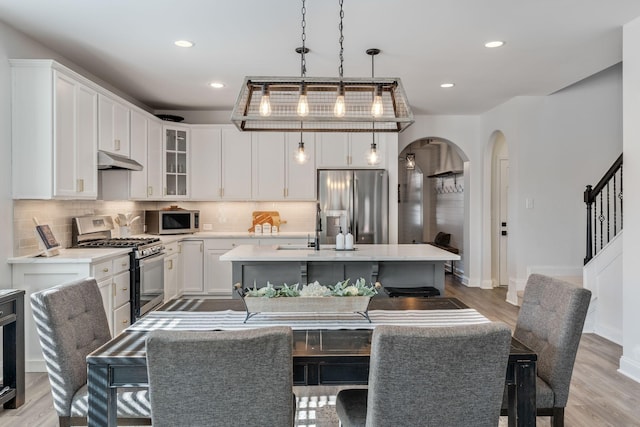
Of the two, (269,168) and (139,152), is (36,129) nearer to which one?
(139,152)

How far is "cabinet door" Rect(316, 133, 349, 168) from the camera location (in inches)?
235

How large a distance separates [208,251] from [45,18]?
3.22 meters

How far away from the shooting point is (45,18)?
10.3 feet

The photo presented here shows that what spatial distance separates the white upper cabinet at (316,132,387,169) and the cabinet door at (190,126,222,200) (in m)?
1.40

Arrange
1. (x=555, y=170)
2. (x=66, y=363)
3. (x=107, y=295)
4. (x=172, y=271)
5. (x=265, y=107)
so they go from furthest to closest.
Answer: (x=555, y=170), (x=172, y=271), (x=107, y=295), (x=265, y=107), (x=66, y=363)

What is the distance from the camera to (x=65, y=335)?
5.85ft

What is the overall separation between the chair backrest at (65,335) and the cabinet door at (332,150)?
428 centimetres

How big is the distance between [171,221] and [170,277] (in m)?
0.84

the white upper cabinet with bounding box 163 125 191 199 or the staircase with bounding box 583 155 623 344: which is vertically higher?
the white upper cabinet with bounding box 163 125 191 199

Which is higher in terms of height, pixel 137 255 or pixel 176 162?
pixel 176 162

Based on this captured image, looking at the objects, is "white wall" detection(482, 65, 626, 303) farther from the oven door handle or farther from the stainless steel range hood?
the stainless steel range hood

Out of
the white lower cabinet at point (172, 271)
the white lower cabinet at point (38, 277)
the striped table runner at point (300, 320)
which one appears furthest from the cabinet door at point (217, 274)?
the striped table runner at point (300, 320)

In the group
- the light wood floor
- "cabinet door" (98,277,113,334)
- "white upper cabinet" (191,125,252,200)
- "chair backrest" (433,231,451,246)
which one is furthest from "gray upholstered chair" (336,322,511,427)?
"chair backrest" (433,231,451,246)

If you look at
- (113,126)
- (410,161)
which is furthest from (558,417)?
(410,161)
